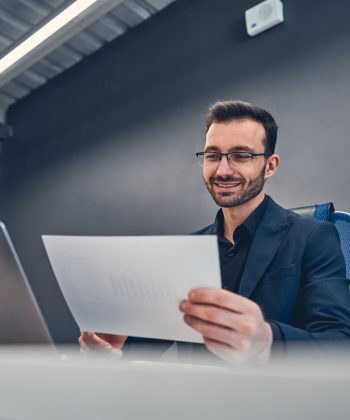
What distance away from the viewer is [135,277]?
591mm

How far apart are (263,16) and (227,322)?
1717 millimetres

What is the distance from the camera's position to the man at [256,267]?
0.58 meters

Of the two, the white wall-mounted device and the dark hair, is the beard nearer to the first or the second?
the dark hair

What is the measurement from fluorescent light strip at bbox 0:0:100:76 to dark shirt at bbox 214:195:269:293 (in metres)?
1.33

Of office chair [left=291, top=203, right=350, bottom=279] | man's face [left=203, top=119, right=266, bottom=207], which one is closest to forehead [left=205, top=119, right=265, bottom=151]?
man's face [left=203, top=119, right=266, bottom=207]

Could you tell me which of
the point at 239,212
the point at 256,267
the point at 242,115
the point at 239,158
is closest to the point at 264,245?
the point at 256,267

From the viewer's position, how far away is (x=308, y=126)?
5.80ft

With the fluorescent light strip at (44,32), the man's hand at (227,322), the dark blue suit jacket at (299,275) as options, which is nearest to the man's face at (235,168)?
the dark blue suit jacket at (299,275)

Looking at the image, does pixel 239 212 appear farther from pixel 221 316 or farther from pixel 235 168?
pixel 221 316

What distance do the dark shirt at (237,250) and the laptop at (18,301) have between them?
22.8 inches

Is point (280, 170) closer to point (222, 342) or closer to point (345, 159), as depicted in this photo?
point (345, 159)

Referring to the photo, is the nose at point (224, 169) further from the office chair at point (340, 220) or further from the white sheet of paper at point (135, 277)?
the white sheet of paper at point (135, 277)

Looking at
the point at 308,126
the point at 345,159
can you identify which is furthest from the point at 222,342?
the point at 308,126

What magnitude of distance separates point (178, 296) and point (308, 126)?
137 centimetres
